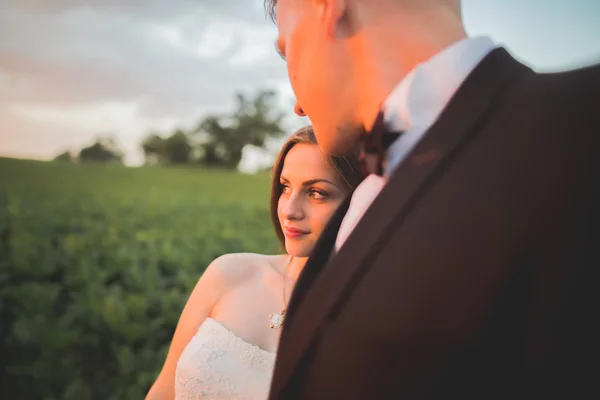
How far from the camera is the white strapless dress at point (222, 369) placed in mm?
2191

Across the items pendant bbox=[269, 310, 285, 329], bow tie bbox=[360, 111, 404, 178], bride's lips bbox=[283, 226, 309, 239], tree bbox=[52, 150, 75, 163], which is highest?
tree bbox=[52, 150, 75, 163]

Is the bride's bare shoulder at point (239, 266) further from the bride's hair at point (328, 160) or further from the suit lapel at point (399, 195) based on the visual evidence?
the suit lapel at point (399, 195)

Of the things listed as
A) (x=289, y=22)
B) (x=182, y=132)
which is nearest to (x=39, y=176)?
(x=289, y=22)

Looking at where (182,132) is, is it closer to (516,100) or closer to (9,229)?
(9,229)

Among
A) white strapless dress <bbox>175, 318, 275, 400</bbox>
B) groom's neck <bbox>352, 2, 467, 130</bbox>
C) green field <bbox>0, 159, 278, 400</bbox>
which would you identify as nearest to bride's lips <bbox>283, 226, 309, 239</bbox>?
white strapless dress <bbox>175, 318, 275, 400</bbox>

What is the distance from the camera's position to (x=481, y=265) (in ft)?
2.38

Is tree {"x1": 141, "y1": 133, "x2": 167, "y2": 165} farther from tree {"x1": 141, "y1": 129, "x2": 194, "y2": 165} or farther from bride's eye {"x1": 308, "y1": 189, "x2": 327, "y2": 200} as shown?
bride's eye {"x1": 308, "y1": 189, "x2": 327, "y2": 200}

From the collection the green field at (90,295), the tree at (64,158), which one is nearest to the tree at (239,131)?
the tree at (64,158)

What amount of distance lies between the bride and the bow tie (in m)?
1.20

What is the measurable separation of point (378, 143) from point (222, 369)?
5.49ft

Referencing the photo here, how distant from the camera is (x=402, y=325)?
0.75 m

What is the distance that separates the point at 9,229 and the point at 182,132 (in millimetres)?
51002

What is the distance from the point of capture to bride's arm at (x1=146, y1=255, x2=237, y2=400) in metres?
2.36

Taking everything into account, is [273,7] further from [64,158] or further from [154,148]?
[154,148]
